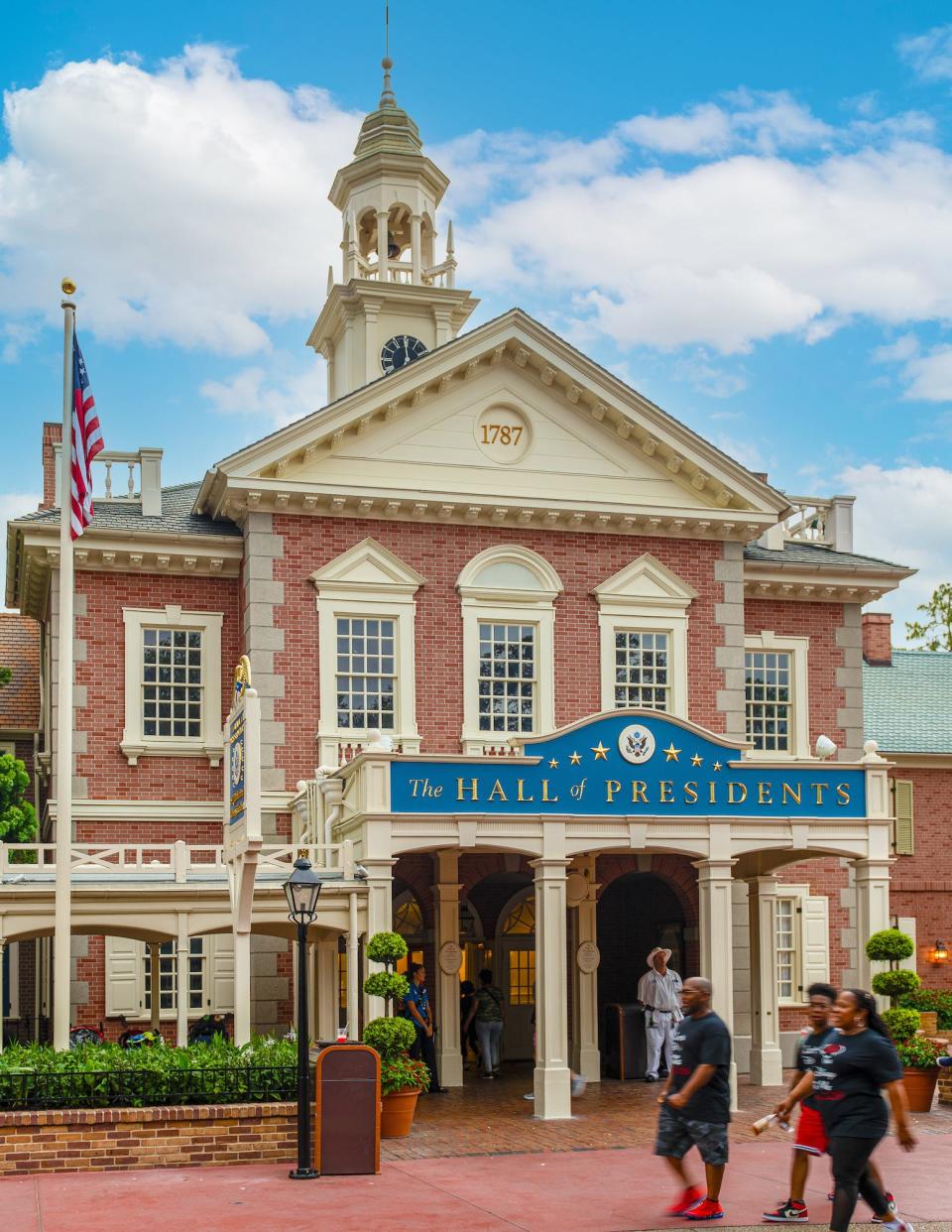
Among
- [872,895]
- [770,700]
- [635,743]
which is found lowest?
[872,895]

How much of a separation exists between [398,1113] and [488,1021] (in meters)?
6.92

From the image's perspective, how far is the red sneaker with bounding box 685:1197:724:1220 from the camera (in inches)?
496

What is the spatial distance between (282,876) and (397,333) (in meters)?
12.6

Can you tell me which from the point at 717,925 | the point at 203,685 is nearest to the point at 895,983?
the point at 717,925

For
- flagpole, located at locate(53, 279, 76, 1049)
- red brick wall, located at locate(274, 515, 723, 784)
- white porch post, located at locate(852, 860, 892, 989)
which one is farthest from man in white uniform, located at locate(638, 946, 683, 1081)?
flagpole, located at locate(53, 279, 76, 1049)

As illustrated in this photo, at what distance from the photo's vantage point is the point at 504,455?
83.1 ft

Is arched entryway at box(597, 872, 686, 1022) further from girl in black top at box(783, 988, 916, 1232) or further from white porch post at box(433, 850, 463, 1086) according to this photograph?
girl in black top at box(783, 988, 916, 1232)

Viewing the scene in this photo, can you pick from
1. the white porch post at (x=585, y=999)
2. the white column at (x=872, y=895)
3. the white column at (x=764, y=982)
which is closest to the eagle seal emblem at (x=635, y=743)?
the white column at (x=872, y=895)

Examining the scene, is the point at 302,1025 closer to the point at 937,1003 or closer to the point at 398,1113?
the point at 398,1113

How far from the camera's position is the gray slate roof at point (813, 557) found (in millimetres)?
27375

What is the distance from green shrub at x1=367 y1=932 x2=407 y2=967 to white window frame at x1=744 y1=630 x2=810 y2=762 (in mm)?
10133

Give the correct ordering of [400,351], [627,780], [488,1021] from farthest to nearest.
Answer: [400,351]
[488,1021]
[627,780]

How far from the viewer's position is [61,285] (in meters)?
19.5

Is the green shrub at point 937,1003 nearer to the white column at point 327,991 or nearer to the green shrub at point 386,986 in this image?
the white column at point 327,991
